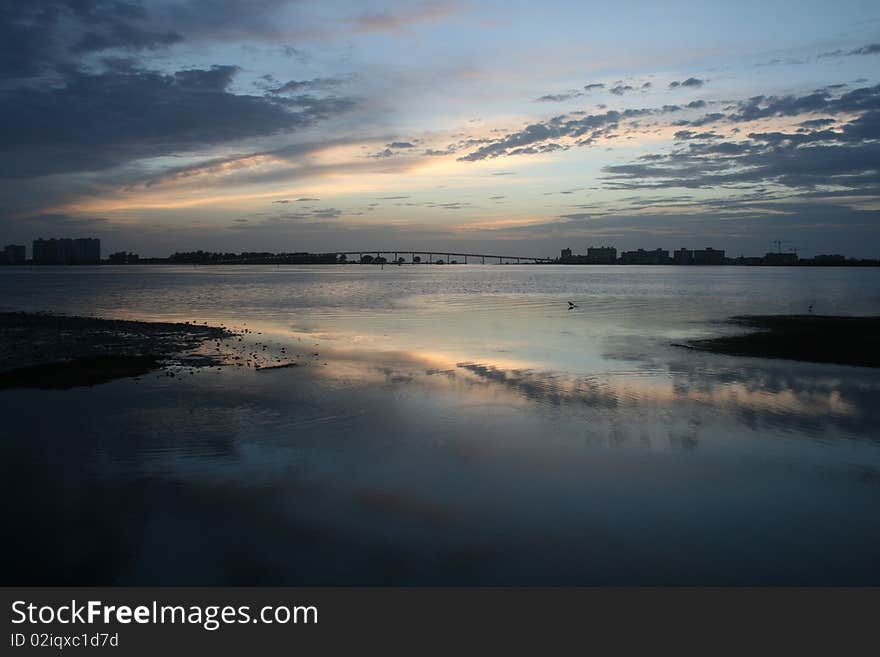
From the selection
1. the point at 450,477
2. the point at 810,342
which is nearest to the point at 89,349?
the point at 450,477

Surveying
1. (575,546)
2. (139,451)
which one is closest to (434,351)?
(139,451)

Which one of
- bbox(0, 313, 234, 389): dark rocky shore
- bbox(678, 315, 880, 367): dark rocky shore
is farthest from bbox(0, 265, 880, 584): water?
bbox(678, 315, 880, 367): dark rocky shore

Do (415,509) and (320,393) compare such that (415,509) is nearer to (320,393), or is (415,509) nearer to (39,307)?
(320,393)

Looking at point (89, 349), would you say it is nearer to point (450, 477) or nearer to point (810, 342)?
point (450, 477)

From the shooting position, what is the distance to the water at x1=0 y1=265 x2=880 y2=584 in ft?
24.2

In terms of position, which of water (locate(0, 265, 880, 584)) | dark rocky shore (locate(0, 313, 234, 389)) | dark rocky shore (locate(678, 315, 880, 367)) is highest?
dark rocky shore (locate(678, 315, 880, 367))

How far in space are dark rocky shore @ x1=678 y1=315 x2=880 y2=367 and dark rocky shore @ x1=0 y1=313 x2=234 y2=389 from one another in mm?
20853

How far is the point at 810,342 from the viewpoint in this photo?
87.1 feet

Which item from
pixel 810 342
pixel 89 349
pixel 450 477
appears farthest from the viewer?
pixel 810 342

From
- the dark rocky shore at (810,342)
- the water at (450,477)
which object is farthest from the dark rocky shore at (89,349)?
the dark rocky shore at (810,342)

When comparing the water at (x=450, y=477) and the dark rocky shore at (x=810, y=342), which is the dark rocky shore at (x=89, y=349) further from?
the dark rocky shore at (x=810, y=342)

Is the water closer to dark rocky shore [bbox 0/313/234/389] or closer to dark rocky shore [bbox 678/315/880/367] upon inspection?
dark rocky shore [bbox 0/313/234/389]

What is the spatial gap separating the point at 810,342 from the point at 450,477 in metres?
22.9

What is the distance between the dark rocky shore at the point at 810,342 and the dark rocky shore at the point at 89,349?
68.4ft
